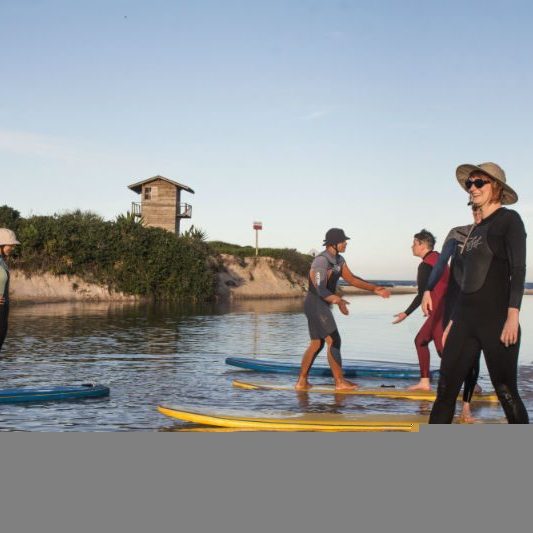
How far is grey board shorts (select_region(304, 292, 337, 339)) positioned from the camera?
34.9 ft

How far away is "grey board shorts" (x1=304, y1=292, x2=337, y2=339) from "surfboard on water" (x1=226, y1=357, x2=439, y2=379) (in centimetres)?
245

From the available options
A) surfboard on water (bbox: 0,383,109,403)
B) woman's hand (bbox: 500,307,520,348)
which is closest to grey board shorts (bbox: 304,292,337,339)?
surfboard on water (bbox: 0,383,109,403)

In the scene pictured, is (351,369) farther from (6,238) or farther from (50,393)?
(6,238)

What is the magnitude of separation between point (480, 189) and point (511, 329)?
1080mm

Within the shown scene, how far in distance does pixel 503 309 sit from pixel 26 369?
9.85m

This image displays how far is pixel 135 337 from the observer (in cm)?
2080

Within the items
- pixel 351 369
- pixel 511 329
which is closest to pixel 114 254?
pixel 351 369

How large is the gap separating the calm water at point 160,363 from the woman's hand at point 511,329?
3326 millimetres

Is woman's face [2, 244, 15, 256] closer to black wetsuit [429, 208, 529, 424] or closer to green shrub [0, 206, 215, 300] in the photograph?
black wetsuit [429, 208, 529, 424]

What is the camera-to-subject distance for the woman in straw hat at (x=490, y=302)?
5.56 meters

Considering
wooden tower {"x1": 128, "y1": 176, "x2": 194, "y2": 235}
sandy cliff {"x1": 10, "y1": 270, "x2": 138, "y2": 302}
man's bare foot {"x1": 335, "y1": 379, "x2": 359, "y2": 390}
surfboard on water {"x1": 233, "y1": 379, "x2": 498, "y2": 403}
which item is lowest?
surfboard on water {"x1": 233, "y1": 379, "x2": 498, "y2": 403}

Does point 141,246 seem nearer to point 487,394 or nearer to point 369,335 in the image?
point 369,335

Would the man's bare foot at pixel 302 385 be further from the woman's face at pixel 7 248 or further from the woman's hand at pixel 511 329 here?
the woman's hand at pixel 511 329

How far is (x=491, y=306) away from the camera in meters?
5.64
